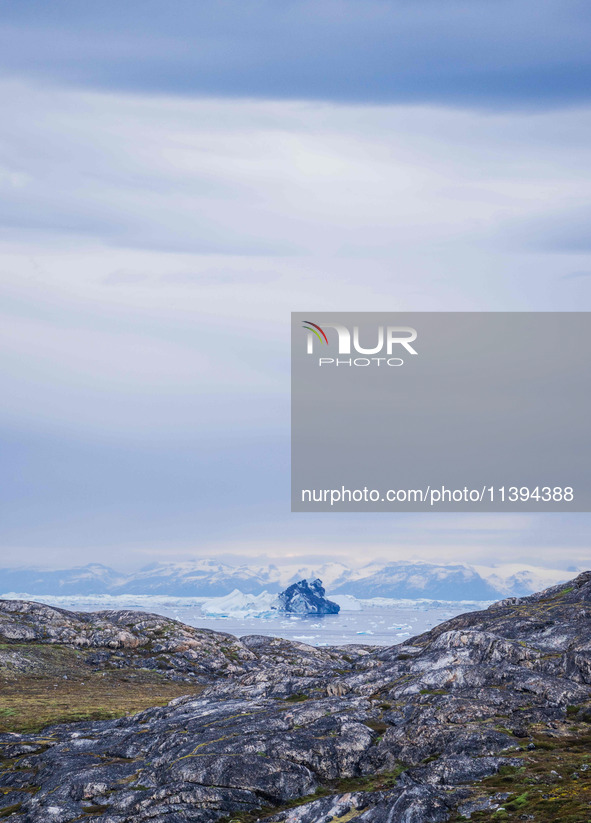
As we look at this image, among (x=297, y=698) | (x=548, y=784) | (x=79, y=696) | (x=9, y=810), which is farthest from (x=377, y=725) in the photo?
(x=79, y=696)

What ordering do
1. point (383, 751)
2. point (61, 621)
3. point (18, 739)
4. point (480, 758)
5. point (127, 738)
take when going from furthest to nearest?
point (61, 621), point (18, 739), point (127, 738), point (383, 751), point (480, 758)

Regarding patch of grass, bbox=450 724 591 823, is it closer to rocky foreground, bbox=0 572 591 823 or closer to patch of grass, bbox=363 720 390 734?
rocky foreground, bbox=0 572 591 823

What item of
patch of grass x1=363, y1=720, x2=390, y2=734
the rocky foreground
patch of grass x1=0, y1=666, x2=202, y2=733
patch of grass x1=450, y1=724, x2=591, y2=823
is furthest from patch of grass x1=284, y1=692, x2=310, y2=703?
patch of grass x1=0, y1=666, x2=202, y2=733

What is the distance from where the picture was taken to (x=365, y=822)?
29938 mm

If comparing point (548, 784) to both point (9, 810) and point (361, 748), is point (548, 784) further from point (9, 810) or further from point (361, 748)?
point (9, 810)

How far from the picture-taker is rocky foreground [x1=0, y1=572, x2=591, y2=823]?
105ft

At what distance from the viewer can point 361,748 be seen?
39.0 meters

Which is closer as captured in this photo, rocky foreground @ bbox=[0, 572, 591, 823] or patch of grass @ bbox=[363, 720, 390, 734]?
rocky foreground @ bbox=[0, 572, 591, 823]

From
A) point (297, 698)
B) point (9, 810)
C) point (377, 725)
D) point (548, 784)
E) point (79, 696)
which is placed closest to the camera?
point (548, 784)

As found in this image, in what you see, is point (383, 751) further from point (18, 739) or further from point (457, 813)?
point (18, 739)

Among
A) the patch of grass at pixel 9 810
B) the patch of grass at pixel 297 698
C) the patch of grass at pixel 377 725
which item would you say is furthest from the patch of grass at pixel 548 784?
the patch of grass at pixel 9 810

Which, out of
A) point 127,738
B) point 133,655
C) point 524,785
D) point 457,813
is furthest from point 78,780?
point 133,655

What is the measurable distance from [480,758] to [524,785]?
12.7 feet

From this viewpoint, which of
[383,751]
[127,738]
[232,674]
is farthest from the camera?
[232,674]
